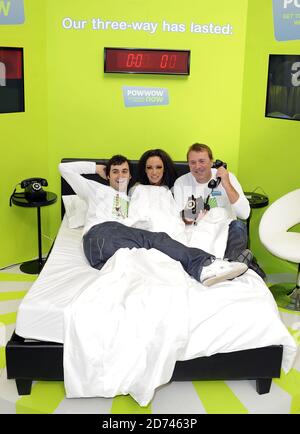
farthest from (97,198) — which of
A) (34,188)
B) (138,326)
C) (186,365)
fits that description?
(186,365)

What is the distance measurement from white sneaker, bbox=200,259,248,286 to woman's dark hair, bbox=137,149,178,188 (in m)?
1.34

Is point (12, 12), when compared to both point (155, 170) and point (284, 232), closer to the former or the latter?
point (155, 170)

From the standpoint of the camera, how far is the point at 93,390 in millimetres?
2729

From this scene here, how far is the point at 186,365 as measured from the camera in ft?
9.39

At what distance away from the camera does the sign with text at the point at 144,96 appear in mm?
4891

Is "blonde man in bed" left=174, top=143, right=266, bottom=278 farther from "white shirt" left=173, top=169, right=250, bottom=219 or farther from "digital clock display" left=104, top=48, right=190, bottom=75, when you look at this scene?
"digital clock display" left=104, top=48, right=190, bottom=75

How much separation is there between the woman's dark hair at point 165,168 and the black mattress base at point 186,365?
1.80m

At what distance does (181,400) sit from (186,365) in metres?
0.20

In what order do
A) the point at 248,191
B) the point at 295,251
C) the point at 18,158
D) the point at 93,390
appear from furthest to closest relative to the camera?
the point at 248,191 < the point at 18,158 < the point at 295,251 < the point at 93,390

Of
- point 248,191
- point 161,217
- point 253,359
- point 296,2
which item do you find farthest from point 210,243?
point 296,2

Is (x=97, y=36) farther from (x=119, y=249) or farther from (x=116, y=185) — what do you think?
(x=119, y=249)

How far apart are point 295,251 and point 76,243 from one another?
1.55 metres

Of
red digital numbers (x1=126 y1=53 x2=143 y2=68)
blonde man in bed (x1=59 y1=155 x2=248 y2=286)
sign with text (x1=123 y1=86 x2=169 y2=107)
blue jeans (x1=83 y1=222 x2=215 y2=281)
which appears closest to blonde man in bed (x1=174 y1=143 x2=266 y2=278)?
blonde man in bed (x1=59 y1=155 x2=248 y2=286)

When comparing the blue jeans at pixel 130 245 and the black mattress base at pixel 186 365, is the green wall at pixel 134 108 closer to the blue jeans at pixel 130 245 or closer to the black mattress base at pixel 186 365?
the blue jeans at pixel 130 245
